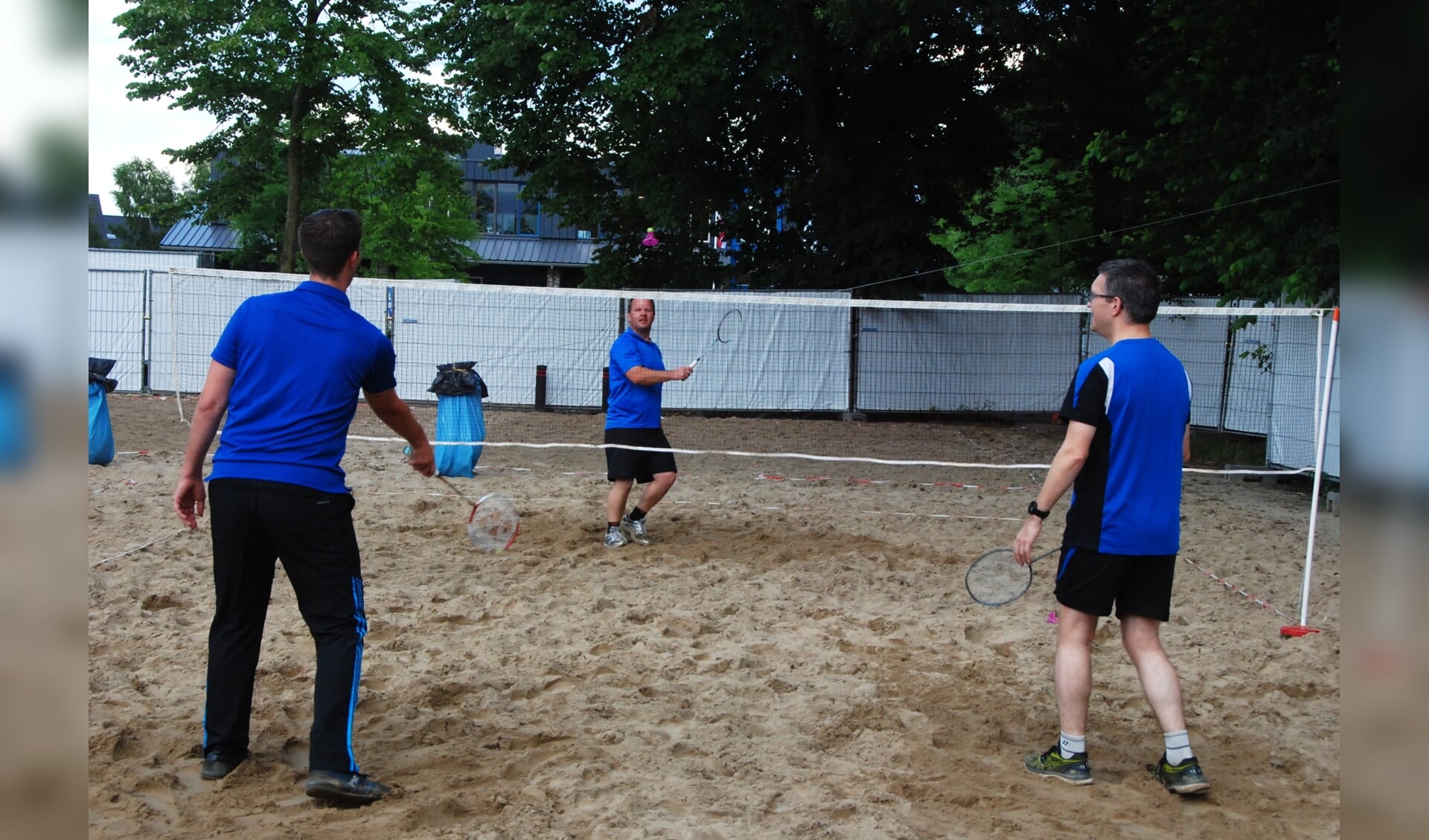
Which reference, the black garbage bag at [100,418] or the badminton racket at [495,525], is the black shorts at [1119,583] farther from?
the black garbage bag at [100,418]

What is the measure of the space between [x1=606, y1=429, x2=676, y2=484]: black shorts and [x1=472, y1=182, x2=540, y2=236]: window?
43.1 meters

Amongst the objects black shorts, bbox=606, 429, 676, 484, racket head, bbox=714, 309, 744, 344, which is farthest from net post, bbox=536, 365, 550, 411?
black shorts, bbox=606, 429, 676, 484

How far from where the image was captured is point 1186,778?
13.2 ft

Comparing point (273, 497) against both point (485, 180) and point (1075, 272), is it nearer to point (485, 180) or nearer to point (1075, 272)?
point (1075, 272)

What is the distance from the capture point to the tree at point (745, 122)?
55.2 ft

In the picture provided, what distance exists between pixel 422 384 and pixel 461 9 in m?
6.83

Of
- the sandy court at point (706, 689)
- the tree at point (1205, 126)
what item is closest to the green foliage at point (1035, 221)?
the tree at point (1205, 126)

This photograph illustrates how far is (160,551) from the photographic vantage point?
7.35 meters

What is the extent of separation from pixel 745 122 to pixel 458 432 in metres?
9.53

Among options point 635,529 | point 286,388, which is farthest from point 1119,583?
point 635,529

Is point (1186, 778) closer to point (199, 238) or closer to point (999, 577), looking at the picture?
point (999, 577)

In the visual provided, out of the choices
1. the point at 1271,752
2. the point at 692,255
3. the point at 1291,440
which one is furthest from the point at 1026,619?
the point at 692,255

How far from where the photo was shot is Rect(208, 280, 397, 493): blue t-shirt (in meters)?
3.77

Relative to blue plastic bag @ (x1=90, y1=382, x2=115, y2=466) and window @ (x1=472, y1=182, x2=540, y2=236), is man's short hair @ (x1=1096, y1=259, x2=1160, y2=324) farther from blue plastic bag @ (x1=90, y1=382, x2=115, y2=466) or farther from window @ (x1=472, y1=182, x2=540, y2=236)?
window @ (x1=472, y1=182, x2=540, y2=236)
